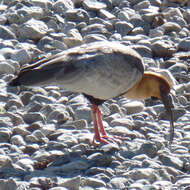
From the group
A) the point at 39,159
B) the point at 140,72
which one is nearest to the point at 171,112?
the point at 140,72

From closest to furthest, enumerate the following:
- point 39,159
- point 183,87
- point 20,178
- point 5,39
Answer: point 20,178, point 39,159, point 183,87, point 5,39

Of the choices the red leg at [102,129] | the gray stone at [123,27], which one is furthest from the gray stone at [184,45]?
the red leg at [102,129]

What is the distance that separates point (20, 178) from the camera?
7.11 metres

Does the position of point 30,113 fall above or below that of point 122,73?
below

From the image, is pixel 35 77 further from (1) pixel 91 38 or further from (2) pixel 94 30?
(2) pixel 94 30

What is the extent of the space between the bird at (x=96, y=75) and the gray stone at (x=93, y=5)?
12.7 ft

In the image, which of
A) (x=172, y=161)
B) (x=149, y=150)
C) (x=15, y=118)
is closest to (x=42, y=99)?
(x=15, y=118)

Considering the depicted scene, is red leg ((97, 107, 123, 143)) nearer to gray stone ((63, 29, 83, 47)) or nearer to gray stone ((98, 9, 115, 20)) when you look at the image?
gray stone ((63, 29, 83, 47))

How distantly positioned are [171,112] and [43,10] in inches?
168

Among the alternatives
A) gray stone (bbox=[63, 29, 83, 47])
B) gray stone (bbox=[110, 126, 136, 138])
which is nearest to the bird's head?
gray stone (bbox=[110, 126, 136, 138])

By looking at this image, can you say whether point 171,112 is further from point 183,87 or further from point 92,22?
point 92,22

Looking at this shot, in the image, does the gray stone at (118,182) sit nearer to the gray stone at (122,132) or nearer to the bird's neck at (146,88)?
the gray stone at (122,132)

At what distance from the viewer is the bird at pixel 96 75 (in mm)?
8039

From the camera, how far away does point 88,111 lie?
9023mm
